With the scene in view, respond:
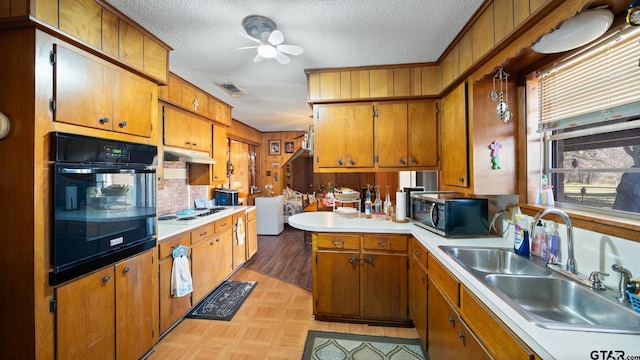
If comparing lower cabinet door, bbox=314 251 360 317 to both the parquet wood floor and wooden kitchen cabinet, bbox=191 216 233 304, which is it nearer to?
the parquet wood floor

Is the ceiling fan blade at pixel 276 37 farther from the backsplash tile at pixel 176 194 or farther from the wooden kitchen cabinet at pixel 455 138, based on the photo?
the backsplash tile at pixel 176 194

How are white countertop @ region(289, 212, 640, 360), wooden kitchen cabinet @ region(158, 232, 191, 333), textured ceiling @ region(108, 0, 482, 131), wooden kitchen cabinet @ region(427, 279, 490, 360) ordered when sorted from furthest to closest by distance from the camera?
wooden kitchen cabinet @ region(158, 232, 191, 333), textured ceiling @ region(108, 0, 482, 131), wooden kitchen cabinet @ region(427, 279, 490, 360), white countertop @ region(289, 212, 640, 360)

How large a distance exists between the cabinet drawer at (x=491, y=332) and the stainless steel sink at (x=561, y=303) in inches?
3.7

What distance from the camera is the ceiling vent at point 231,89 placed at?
295 centimetres

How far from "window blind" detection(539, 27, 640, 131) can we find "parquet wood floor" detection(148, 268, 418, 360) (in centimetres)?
189

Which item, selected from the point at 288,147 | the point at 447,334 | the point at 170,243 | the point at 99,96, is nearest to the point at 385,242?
the point at 447,334

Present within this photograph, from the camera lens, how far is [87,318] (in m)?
1.43

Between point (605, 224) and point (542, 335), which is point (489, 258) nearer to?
point (605, 224)

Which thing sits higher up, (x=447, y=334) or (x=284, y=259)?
(x=447, y=334)

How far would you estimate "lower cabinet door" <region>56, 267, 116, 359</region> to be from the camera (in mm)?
1316

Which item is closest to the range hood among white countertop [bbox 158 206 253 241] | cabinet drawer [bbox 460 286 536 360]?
white countertop [bbox 158 206 253 241]

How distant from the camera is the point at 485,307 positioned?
103 cm

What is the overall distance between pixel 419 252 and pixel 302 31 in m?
1.88

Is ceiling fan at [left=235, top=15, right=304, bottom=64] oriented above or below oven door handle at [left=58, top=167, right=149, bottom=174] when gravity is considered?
above
